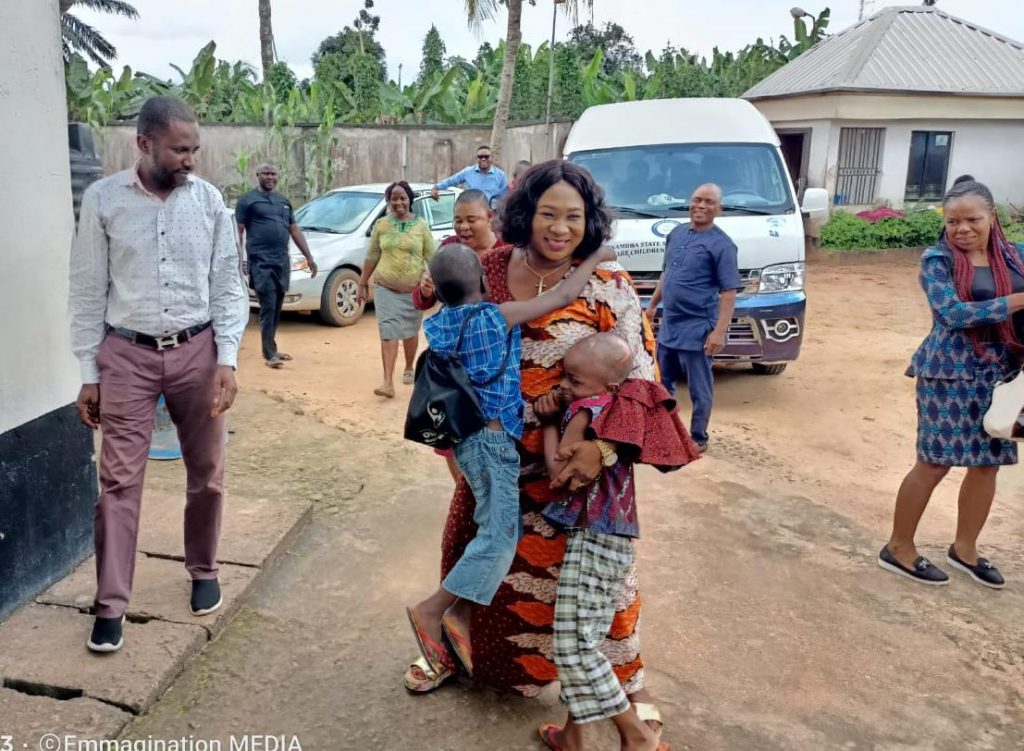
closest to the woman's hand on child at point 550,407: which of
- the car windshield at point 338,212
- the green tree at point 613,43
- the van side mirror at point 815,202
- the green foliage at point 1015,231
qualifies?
the van side mirror at point 815,202

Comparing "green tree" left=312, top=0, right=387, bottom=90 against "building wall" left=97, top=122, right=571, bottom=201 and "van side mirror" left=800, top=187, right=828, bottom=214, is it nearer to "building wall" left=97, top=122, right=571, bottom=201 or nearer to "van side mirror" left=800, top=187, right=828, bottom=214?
"building wall" left=97, top=122, right=571, bottom=201

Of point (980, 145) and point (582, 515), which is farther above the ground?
point (980, 145)

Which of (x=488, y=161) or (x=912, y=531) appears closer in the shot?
(x=912, y=531)

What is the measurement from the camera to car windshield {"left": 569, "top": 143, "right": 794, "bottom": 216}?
754 cm

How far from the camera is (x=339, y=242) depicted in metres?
9.90

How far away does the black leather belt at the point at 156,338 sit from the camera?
301cm

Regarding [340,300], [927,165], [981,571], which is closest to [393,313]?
[340,300]

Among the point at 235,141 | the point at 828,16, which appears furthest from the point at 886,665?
the point at 828,16

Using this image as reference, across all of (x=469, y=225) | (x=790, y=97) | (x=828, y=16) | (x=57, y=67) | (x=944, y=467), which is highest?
(x=828, y=16)

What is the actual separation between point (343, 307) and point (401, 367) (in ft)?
6.81

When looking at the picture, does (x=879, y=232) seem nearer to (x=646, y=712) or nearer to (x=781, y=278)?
(x=781, y=278)

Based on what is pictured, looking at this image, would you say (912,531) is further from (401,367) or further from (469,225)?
(401,367)

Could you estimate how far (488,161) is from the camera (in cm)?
983

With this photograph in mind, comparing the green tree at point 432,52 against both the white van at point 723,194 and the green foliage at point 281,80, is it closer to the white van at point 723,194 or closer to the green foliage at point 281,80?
the green foliage at point 281,80
